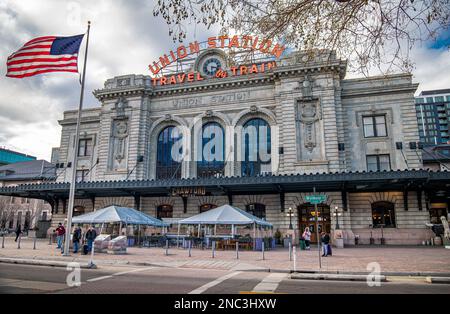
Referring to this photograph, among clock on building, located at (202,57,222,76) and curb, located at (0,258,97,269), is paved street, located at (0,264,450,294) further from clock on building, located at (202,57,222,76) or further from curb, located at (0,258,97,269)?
clock on building, located at (202,57,222,76)

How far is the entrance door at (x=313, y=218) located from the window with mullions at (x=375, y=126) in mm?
8925

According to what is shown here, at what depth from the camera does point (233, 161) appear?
36000mm

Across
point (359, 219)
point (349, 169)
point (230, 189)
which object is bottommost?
point (359, 219)

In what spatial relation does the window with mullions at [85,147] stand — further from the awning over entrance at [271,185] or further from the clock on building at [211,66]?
the clock on building at [211,66]

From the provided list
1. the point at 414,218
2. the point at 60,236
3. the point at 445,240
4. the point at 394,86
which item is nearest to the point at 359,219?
the point at 414,218

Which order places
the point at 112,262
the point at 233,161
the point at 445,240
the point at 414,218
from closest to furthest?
1. the point at 112,262
2. the point at 445,240
3. the point at 414,218
4. the point at 233,161

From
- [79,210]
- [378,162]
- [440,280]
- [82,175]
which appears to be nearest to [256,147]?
[378,162]

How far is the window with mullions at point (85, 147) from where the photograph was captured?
42.4 m

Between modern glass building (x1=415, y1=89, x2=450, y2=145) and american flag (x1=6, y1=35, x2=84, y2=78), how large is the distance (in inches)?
6140

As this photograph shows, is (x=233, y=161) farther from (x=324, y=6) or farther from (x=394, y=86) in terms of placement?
(x=324, y=6)

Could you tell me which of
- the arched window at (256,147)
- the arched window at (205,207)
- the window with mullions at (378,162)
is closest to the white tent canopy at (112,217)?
the arched window at (205,207)

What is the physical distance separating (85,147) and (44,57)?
88.2 ft

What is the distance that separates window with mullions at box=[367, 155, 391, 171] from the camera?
106ft
